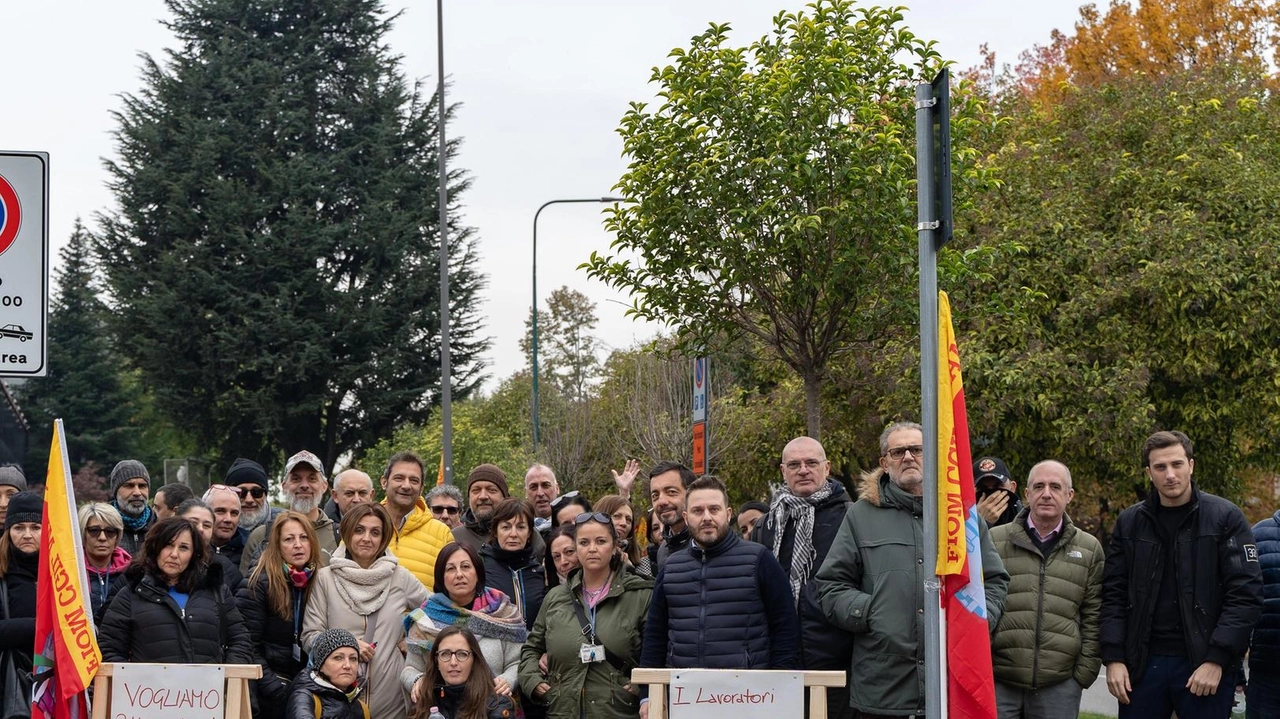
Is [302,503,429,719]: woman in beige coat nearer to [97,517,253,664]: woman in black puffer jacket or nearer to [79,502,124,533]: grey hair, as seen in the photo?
[97,517,253,664]: woman in black puffer jacket

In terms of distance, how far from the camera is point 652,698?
21.8 feet

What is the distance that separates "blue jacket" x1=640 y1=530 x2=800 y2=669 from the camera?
6980 millimetres

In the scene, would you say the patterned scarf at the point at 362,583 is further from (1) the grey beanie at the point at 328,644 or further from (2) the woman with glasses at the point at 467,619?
(1) the grey beanie at the point at 328,644

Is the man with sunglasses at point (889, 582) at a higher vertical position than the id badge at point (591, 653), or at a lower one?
higher

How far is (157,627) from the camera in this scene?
7266mm

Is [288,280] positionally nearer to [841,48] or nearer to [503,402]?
[503,402]

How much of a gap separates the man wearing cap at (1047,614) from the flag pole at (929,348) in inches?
79.4

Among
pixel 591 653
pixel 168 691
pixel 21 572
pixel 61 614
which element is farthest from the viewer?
pixel 21 572

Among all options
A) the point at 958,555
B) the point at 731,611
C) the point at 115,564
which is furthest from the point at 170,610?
the point at 958,555

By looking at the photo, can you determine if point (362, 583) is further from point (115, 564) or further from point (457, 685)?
point (115, 564)

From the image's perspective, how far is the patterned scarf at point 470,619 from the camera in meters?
7.63

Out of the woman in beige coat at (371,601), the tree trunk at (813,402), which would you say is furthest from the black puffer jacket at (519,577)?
the tree trunk at (813,402)

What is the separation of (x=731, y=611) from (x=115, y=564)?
341 cm

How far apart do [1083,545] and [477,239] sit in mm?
34430
